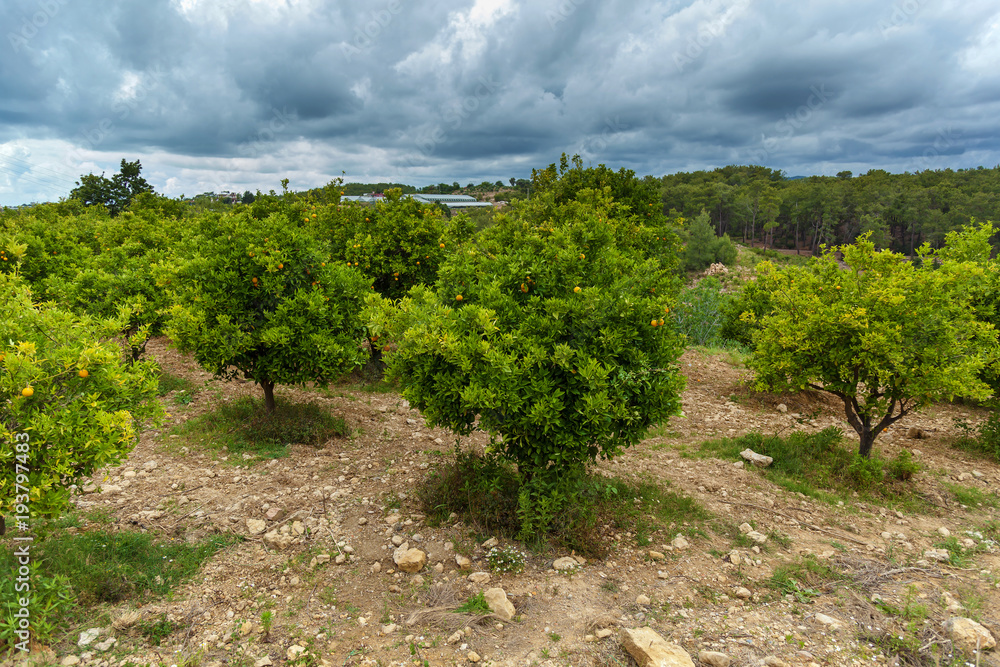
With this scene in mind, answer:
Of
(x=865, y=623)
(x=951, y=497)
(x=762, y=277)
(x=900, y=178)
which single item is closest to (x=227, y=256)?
(x=865, y=623)

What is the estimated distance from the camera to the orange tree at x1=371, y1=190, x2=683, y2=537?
4.82m

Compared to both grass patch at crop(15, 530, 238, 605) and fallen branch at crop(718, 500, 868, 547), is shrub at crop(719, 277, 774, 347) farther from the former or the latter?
grass patch at crop(15, 530, 238, 605)

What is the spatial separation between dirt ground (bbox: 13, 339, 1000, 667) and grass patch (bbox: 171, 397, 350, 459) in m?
0.27

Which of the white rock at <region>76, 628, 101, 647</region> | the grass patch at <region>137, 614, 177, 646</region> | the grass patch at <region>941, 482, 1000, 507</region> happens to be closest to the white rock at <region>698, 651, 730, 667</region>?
the grass patch at <region>137, 614, 177, 646</region>

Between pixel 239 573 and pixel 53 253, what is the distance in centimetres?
1244

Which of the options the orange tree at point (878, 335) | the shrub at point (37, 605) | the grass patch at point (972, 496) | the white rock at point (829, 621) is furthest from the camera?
the grass patch at point (972, 496)

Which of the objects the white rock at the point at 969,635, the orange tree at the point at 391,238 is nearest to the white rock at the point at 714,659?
the white rock at the point at 969,635

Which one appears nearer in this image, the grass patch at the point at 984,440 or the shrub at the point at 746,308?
the grass patch at the point at 984,440

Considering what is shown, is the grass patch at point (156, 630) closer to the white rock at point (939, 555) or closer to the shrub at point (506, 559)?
the shrub at point (506, 559)

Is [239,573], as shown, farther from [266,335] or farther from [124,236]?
[124,236]

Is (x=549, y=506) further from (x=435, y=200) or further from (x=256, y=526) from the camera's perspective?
(x=435, y=200)

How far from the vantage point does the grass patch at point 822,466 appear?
23.5 ft

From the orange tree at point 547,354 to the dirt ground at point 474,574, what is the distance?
1.18m

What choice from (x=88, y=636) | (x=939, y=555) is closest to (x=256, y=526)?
(x=88, y=636)
